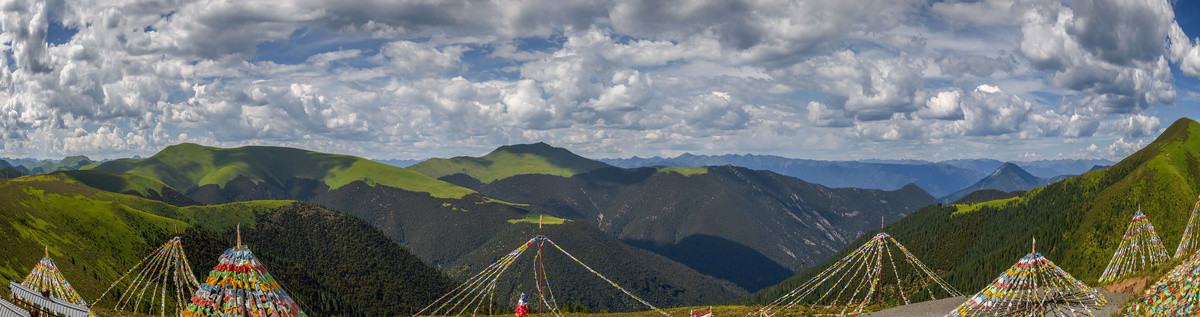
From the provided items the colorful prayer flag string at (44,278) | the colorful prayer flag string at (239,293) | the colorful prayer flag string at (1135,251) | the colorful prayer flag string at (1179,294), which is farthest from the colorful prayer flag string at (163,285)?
the colorful prayer flag string at (1135,251)

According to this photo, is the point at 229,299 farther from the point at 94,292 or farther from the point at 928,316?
the point at 94,292

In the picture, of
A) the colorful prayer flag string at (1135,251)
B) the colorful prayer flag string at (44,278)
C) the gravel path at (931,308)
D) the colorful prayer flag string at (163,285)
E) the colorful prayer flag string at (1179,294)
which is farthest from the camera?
the colorful prayer flag string at (1135,251)

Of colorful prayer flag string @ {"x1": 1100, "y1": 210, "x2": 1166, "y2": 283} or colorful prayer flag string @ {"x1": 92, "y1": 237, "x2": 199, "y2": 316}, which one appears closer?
colorful prayer flag string @ {"x1": 92, "y1": 237, "x2": 199, "y2": 316}

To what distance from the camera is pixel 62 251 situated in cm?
14912

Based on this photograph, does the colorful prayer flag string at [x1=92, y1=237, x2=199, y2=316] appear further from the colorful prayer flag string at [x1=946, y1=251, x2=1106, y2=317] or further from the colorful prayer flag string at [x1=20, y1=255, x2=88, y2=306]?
the colorful prayer flag string at [x1=946, y1=251, x2=1106, y2=317]

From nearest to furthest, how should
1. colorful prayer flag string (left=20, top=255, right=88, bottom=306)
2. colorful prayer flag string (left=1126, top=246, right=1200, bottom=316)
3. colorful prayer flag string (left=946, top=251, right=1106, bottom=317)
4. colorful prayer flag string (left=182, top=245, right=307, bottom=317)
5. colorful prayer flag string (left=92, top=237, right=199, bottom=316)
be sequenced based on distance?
colorful prayer flag string (left=182, top=245, right=307, bottom=317)
colorful prayer flag string (left=1126, top=246, right=1200, bottom=316)
colorful prayer flag string (left=946, top=251, right=1106, bottom=317)
colorful prayer flag string (left=20, top=255, right=88, bottom=306)
colorful prayer flag string (left=92, top=237, right=199, bottom=316)

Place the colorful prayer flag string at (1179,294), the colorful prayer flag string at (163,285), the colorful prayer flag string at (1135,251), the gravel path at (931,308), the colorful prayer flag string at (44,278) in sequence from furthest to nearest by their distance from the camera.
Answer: the colorful prayer flag string at (1135,251)
the gravel path at (931,308)
the colorful prayer flag string at (163,285)
the colorful prayer flag string at (44,278)
the colorful prayer flag string at (1179,294)

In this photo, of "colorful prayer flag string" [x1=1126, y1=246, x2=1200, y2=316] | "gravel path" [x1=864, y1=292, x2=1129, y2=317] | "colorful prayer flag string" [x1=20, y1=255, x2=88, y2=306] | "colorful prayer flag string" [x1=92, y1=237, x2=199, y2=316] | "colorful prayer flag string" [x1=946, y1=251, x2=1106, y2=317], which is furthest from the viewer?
"gravel path" [x1=864, y1=292, x2=1129, y2=317]

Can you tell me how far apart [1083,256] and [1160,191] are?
1474 inches

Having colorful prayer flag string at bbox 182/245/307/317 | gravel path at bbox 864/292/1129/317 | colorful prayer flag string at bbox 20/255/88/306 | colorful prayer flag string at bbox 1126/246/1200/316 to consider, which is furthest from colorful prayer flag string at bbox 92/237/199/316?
gravel path at bbox 864/292/1129/317

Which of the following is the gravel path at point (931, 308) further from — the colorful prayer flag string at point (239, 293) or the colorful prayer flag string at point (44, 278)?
the colorful prayer flag string at point (44, 278)

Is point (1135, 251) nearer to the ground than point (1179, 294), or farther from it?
farther from it

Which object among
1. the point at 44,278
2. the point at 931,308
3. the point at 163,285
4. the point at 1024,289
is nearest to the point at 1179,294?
the point at 1024,289

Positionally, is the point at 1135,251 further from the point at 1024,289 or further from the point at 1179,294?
the point at 1179,294
